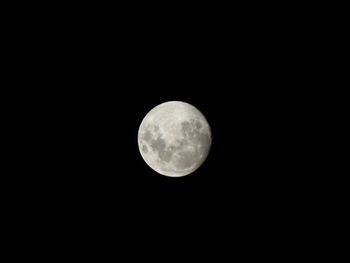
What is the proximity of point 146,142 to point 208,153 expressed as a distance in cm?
96

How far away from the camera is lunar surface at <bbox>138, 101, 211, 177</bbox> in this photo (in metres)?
4.37

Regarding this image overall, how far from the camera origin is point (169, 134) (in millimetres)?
4348

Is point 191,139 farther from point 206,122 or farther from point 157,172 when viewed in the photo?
point 157,172

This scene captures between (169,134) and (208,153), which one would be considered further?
(208,153)

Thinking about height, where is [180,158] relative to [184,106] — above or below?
below

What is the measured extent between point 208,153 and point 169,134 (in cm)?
78

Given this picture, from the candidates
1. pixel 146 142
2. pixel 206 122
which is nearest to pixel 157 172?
pixel 146 142

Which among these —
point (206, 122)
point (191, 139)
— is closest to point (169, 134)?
point (191, 139)

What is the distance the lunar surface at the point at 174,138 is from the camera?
→ 4.37m

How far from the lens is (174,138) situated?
4340 millimetres

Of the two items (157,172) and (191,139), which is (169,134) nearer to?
(191,139)

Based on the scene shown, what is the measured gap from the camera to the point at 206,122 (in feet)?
15.6

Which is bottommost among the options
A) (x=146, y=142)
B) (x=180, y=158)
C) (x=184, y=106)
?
(x=180, y=158)

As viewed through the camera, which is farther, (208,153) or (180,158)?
(208,153)
